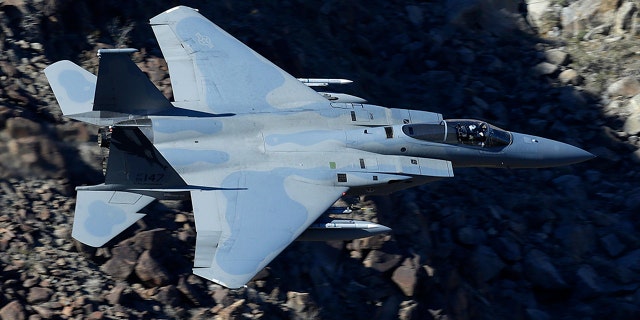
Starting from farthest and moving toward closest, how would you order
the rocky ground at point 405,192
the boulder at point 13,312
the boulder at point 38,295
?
the rocky ground at point 405,192 → the boulder at point 38,295 → the boulder at point 13,312

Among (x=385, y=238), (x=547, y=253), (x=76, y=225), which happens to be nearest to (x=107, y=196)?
(x=76, y=225)

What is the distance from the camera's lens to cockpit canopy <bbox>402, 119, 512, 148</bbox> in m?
20.3

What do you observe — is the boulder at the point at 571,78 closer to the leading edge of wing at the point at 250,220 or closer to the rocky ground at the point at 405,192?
the rocky ground at the point at 405,192

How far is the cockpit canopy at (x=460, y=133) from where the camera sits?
66.5 feet

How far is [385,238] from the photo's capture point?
2103 cm

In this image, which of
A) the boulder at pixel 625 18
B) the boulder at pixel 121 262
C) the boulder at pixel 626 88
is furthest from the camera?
the boulder at pixel 625 18

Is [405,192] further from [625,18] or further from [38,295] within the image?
[625,18]

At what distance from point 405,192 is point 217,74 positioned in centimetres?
510

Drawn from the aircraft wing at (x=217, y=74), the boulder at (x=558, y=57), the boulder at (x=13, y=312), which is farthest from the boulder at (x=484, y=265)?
the boulder at (x=13, y=312)

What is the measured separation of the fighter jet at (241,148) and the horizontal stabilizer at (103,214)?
0.02 metres

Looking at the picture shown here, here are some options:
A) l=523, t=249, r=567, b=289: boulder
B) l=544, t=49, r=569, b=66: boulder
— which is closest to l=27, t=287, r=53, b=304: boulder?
l=523, t=249, r=567, b=289: boulder

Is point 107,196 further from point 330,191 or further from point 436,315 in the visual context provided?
point 436,315

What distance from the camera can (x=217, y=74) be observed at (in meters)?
20.9

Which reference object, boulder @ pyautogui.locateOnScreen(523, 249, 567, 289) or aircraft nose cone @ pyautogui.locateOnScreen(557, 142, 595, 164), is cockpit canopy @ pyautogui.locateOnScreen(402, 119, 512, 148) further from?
boulder @ pyautogui.locateOnScreen(523, 249, 567, 289)
